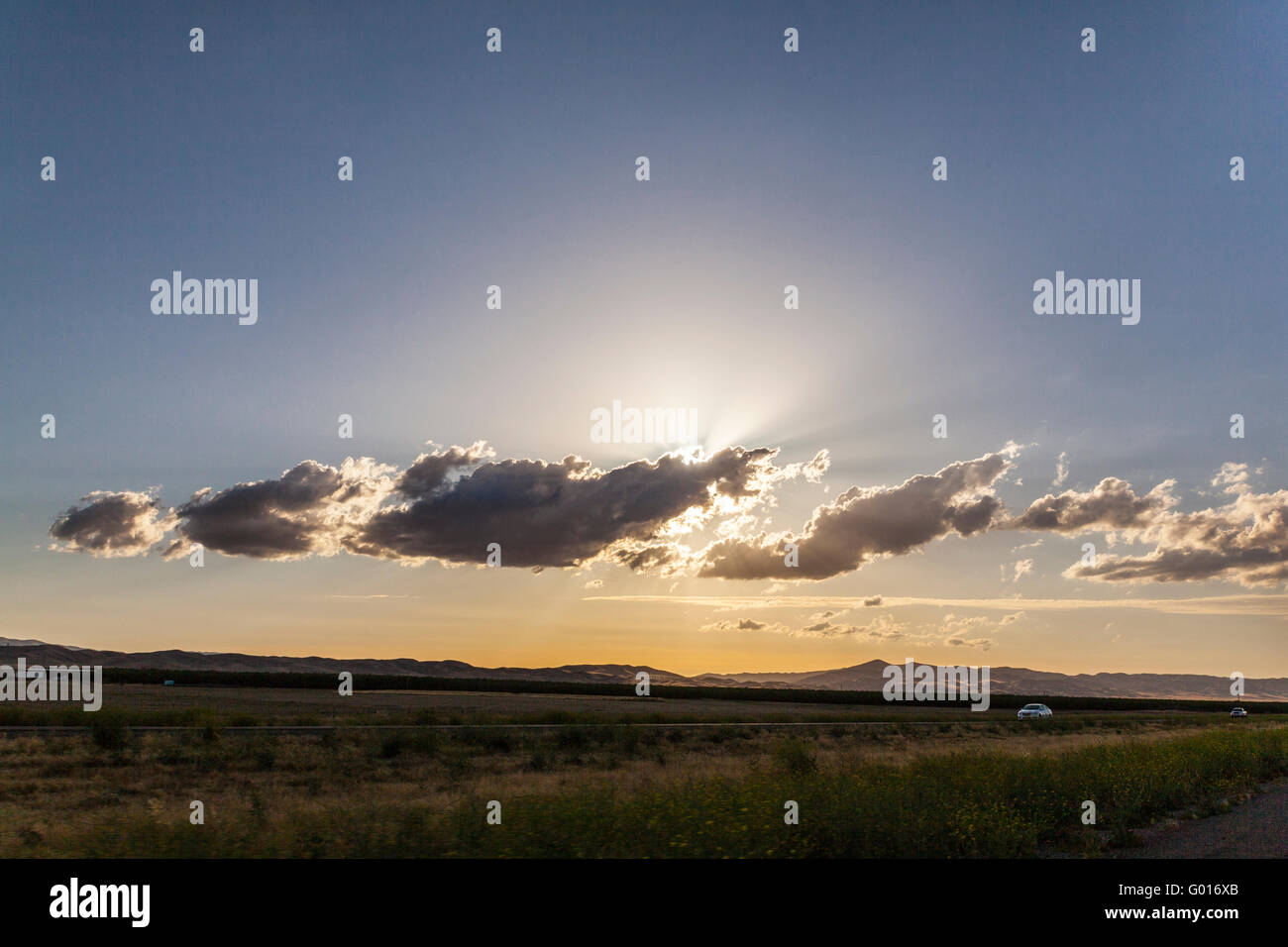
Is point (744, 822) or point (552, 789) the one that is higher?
point (744, 822)

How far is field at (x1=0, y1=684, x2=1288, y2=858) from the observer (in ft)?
38.7

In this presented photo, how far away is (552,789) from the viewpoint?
2347 cm

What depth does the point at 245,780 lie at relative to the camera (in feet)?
85.2

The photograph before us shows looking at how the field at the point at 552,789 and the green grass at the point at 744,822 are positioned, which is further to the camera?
the field at the point at 552,789

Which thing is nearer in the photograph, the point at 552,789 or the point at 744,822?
Result: the point at 744,822

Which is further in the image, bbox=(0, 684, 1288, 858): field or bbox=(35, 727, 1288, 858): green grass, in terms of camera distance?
bbox=(0, 684, 1288, 858): field

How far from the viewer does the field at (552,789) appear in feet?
38.7
